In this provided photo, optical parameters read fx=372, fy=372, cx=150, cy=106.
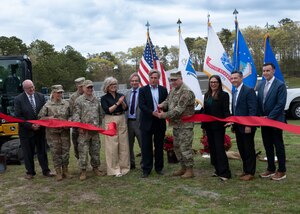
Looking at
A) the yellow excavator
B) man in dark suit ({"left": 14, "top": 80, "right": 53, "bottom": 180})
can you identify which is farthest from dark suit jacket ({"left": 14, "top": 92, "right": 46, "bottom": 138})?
the yellow excavator

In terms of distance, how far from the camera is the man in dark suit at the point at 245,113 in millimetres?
5859

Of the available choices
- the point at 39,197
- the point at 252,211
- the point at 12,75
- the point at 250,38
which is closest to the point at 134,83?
the point at 39,197

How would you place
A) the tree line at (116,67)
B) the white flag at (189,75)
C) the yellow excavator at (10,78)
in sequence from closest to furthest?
the white flag at (189,75) < the yellow excavator at (10,78) < the tree line at (116,67)

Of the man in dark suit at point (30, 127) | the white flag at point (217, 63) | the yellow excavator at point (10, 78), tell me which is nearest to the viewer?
the man in dark suit at point (30, 127)

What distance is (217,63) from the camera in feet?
28.0

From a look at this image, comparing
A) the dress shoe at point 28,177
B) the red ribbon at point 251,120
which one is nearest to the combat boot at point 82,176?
the dress shoe at point 28,177

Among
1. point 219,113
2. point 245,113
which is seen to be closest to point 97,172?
point 219,113

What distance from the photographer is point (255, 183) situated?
5.82 m

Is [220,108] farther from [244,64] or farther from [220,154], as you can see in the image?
[244,64]

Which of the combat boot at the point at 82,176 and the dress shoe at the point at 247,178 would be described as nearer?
the dress shoe at the point at 247,178

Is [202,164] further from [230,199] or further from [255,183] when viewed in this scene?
[230,199]

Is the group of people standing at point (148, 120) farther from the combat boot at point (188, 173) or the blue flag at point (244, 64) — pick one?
the blue flag at point (244, 64)

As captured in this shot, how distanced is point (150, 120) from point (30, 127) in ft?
7.13

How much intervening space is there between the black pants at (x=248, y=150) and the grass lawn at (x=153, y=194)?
0.20 m
